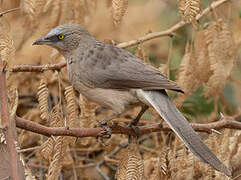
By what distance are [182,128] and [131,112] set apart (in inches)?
107

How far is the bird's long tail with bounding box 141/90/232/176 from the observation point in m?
3.38

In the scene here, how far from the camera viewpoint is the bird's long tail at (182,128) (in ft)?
11.1

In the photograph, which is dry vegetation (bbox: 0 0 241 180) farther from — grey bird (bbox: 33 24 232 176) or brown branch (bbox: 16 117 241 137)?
grey bird (bbox: 33 24 232 176)

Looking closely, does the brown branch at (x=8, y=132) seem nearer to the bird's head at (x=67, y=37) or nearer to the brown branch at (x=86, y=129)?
the brown branch at (x=86, y=129)

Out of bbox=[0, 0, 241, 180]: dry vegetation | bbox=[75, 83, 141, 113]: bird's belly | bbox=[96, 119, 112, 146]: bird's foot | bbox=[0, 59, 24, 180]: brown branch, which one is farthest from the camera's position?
bbox=[75, 83, 141, 113]: bird's belly

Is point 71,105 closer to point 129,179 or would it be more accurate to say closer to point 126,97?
point 126,97

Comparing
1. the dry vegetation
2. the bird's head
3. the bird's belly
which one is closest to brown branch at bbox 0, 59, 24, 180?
the dry vegetation

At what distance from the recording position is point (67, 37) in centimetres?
475

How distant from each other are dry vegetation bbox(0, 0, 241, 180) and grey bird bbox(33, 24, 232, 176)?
21 centimetres

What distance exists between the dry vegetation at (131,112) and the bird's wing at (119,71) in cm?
28

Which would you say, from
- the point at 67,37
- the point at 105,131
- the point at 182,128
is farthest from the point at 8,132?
the point at 67,37

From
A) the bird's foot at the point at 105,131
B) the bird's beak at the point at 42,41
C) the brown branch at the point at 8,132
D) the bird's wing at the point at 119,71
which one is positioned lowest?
the bird's foot at the point at 105,131

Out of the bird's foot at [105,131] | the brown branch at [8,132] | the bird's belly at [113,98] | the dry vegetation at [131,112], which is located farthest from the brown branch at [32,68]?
the brown branch at [8,132]

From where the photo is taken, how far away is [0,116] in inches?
111
